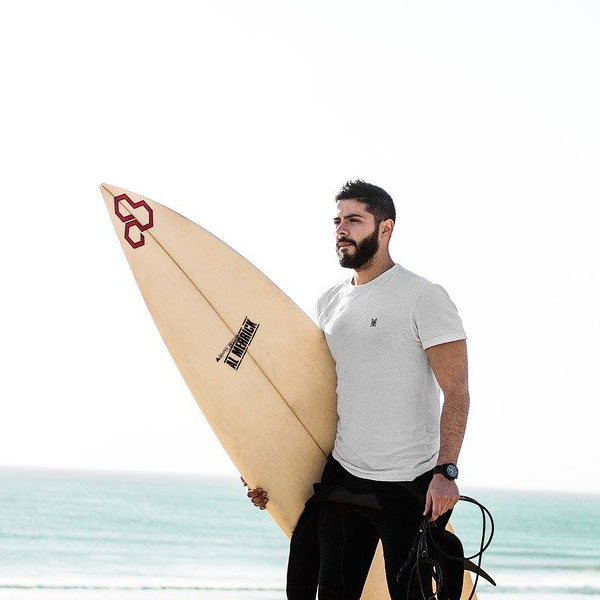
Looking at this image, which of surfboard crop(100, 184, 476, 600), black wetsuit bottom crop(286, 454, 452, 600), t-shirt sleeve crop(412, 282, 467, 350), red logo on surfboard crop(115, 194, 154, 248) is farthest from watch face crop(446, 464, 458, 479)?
red logo on surfboard crop(115, 194, 154, 248)

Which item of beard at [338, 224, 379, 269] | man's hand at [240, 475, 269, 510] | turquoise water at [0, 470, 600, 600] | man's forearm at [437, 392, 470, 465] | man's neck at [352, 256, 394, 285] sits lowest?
turquoise water at [0, 470, 600, 600]

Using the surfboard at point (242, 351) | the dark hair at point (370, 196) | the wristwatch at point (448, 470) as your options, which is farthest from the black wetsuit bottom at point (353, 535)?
the dark hair at point (370, 196)

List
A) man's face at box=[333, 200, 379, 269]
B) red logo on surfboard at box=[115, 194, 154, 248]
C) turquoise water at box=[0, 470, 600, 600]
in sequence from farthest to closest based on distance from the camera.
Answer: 1. turquoise water at box=[0, 470, 600, 600]
2. red logo on surfboard at box=[115, 194, 154, 248]
3. man's face at box=[333, 200, 379, 269]

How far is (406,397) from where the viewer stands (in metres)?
3.11

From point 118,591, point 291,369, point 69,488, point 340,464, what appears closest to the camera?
point 340,464

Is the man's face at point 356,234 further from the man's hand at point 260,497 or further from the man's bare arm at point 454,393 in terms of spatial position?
the man's hand at point 260,497

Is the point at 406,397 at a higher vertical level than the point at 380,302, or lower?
lower

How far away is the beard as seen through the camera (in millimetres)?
3258

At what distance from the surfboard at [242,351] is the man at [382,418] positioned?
0.84 ft

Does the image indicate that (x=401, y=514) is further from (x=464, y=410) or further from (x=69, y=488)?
(x=69, y=488)

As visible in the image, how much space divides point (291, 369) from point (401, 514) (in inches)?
31.7

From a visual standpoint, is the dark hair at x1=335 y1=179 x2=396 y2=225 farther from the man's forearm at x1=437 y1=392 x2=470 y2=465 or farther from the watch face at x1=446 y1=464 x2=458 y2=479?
the watch face at x1=446 y1=464 x2=458 y2=479

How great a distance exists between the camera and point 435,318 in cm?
303

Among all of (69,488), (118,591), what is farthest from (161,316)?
(69,488)
